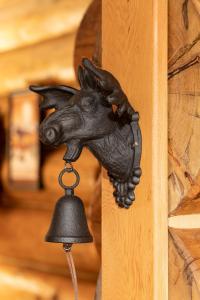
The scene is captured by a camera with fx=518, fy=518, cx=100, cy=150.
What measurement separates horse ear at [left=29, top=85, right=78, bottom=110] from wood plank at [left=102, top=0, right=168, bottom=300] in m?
0.11

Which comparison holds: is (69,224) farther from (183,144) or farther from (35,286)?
(35,286)

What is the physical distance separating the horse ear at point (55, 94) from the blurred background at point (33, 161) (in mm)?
1790

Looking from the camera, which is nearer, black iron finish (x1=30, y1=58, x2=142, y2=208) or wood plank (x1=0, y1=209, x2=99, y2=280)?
→ black iron finish (x1=30, y1=58, x2=142, y2=208)

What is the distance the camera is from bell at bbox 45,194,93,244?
1.09m

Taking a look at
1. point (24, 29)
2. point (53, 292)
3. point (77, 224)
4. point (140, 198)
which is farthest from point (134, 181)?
point (24, 29)

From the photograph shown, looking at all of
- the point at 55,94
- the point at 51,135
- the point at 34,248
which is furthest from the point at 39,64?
the point at 51,135

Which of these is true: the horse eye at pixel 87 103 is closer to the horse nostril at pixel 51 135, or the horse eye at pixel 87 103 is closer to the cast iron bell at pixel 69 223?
the horse nostril at pixel 51 135

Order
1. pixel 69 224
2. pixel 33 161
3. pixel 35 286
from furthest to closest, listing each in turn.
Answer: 1. pixel 33 161
2. pixel 35 286
3. pixel 69 224

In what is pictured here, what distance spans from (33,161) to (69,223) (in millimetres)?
2192

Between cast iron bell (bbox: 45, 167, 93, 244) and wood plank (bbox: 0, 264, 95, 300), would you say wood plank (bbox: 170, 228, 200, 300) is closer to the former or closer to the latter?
cast iron bell (bbox: 45, 167, 93, 244)

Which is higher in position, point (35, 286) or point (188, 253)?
point (188, 253)

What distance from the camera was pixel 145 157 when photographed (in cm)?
104

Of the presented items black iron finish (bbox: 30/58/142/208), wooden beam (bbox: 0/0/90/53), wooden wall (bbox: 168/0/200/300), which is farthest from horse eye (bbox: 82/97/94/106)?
wooden beam (bbox: 0/0/90/53)

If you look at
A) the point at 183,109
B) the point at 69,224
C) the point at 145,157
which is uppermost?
the point at 183,109
